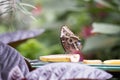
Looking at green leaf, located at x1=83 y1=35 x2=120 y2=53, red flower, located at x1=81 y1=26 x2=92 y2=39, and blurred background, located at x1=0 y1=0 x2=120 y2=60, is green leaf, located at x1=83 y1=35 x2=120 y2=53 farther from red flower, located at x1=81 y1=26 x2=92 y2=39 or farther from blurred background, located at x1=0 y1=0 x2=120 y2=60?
red flower, located at x1=81 y1=26 x2=92 y2=39

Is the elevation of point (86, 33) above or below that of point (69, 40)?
Answer: below

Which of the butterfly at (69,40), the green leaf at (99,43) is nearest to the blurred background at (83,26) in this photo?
the green leaf at (99,43)

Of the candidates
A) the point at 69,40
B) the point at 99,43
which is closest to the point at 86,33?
the point at 99,43

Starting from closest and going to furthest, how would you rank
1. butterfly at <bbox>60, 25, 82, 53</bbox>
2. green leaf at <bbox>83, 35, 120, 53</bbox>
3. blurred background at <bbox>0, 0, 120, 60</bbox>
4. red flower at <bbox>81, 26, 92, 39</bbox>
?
butterfly at <bbox>60, 25, 82, 53</bbox> < blurred background at <bbox>0, 0, 120, 60</bbox> < green leaf at <bbox>83, 35, 120, 53</bbox> < red flower at <bbox>81, 26, 92, 39</bbox>

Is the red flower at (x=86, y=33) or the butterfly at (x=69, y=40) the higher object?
the butterfly at (x=69, y=40)

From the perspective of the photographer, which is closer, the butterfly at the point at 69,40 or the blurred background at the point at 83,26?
the butterfly at the point at 69,40

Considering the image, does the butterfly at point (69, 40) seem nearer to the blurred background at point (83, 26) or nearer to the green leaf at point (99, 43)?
the blurred background at point (83, 26)

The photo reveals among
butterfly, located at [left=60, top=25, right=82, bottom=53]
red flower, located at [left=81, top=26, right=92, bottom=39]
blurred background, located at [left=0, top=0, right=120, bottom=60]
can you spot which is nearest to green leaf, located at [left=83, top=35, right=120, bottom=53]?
blurred background, located at [left=0, top=0, right=120, bottom=60]

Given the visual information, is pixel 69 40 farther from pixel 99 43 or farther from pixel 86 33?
pixel 86 33
